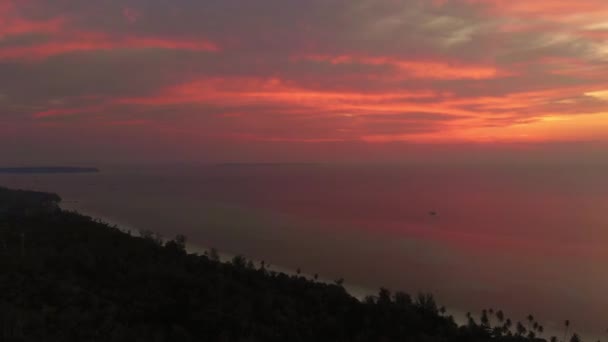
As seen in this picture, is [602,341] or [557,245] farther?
[557,245]

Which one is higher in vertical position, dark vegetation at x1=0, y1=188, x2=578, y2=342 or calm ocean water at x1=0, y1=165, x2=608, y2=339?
dark vegetation at x1=0, y1=188, x2=578, y2=342

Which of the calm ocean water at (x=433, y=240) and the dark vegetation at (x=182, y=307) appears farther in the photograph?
the calm ocean water at (x=433, y=240)

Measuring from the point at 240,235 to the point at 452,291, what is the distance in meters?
30.8

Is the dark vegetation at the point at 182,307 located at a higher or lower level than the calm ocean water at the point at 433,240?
higher

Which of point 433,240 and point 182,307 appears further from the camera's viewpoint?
point 433,240

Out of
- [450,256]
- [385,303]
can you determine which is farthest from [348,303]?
[450,256]

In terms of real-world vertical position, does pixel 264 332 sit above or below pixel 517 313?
above

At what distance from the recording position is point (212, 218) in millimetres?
72562

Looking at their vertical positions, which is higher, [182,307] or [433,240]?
[182,307]

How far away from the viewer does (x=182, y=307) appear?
70.6ft

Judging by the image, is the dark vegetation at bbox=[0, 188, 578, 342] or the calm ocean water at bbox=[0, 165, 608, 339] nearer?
the dark vegetation at bbox=[0, 188, 578, 342]

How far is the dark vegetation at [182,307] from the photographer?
1758 centimetres

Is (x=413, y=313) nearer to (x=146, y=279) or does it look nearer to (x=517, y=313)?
(x=517, y=313)

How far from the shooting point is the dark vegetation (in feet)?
57.7
